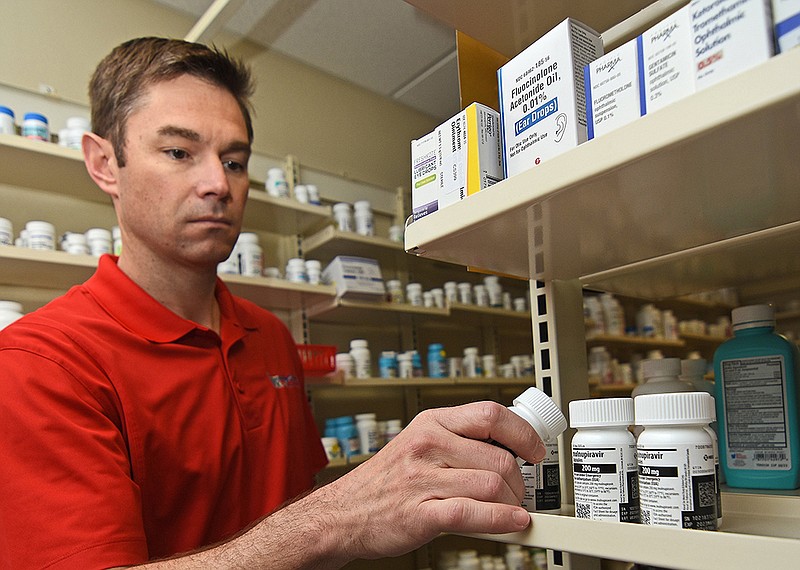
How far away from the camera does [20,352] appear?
1012 mm

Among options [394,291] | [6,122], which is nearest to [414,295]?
[394,291]

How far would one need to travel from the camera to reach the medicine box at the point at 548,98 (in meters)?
0.58

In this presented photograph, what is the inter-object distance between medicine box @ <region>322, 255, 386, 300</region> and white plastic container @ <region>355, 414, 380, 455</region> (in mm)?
497

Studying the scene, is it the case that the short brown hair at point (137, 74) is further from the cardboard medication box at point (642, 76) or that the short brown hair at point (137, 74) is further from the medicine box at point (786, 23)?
the medicine box at point (786, 23)

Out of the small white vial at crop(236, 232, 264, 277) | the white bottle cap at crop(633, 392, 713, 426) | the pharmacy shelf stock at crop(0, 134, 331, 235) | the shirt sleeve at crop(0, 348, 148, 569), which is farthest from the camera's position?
the small white vial at crop(236, 232, 264, 277)

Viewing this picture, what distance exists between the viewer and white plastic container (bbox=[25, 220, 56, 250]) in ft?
5.88

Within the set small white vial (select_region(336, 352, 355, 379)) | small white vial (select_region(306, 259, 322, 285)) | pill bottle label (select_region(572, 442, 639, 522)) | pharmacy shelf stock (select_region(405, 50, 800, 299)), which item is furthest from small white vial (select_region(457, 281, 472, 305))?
pill bottle label (select_region(572, 442, 639, 522))

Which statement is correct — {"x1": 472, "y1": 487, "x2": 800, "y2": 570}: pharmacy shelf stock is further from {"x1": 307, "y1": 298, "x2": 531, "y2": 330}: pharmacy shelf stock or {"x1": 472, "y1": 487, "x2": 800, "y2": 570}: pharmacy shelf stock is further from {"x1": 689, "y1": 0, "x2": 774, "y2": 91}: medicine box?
{"x1": 307, "y1": 298, "x2": 531, "y2": 330}: pharmacy shelf stock

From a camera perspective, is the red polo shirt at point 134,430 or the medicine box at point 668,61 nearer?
the medicine box at point 668,61

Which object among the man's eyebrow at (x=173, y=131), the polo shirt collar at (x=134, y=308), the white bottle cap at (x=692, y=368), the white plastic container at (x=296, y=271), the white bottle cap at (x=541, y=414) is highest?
the man's eyebrow at (x=173, y=131)

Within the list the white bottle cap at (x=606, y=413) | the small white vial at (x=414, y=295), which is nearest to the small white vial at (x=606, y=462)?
the white bottle cap at (x=606, y=413)

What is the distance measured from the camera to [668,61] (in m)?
0.50

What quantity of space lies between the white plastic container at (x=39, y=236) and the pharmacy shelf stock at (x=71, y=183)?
201 millimetres

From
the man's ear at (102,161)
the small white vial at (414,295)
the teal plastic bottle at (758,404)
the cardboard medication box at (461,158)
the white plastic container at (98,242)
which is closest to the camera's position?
the cardboard medication box at (461,158)
